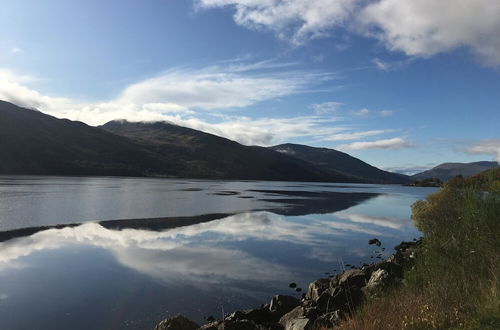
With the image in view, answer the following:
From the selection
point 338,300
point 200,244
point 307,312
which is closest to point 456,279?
point 307,312

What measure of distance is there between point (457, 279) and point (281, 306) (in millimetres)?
10182

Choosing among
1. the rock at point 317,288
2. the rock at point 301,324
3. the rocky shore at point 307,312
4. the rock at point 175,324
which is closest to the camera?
the rock at point 301,324

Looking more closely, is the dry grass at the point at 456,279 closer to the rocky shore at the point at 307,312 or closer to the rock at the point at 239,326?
the rocky shore at the point at 307,312

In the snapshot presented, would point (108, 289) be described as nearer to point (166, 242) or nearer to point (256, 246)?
point (166, 242)

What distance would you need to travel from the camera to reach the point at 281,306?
63.7ft

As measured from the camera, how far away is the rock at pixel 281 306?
19.1 m

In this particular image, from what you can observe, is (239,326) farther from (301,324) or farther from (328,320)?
(328,320)

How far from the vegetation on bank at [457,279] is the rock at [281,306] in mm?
6629

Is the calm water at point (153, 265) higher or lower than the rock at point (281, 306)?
lower

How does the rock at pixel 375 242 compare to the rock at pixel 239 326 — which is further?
the rock at pixel 375 242

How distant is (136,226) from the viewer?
5131 centimetres

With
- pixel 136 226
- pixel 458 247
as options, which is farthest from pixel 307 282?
pixel 136 226

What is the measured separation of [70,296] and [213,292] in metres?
8.78

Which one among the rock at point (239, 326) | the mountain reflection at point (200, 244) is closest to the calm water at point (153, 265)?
the mountain reflection at point (200, 244)
